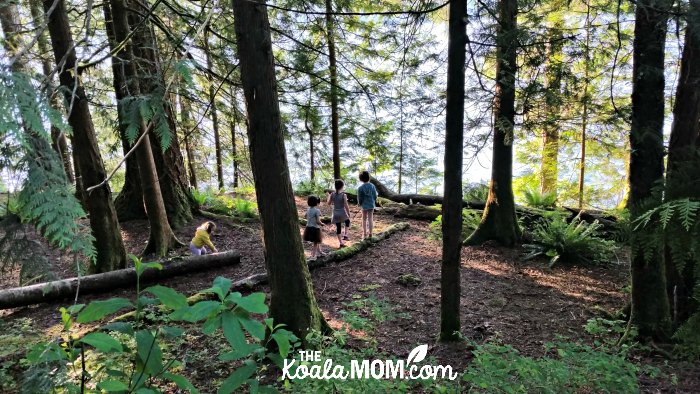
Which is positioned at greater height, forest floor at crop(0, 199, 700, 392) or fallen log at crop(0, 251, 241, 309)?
fallen log at crop(0, 251, 241, 309)

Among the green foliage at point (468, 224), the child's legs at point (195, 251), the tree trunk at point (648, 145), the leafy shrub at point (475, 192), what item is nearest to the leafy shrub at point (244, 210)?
the child's legs at point (195, 251)

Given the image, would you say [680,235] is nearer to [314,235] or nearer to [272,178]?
[272,178]

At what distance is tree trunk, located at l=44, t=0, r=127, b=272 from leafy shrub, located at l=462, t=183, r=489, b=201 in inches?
384

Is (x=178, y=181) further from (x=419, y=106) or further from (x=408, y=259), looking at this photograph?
(x=419, y=106)

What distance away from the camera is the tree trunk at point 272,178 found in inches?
162

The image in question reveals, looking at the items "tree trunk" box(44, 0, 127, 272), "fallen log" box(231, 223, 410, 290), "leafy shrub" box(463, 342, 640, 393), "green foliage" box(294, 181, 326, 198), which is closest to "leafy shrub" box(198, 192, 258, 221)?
"fallen log" box(231, 223, 410, 290)

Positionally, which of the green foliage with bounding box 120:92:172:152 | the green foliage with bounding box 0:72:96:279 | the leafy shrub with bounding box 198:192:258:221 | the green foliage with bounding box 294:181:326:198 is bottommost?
the leafy shrub with bounding box 198:192:258:221

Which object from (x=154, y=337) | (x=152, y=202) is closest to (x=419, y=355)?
(x=154, y=337)

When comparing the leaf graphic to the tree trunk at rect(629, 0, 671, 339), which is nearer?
the leaf graphic

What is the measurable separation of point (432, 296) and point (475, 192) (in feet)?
22.6

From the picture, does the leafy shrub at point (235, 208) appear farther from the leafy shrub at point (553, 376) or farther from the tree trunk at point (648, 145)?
the tree trunk at point (648, 145)

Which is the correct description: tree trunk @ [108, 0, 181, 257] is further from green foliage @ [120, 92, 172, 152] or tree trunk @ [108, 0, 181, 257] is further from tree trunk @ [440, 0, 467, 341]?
green foliage @ [120, 92, 172, 152]

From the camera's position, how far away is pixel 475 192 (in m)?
12.6

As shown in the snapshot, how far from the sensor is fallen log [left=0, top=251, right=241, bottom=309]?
5781 mm
